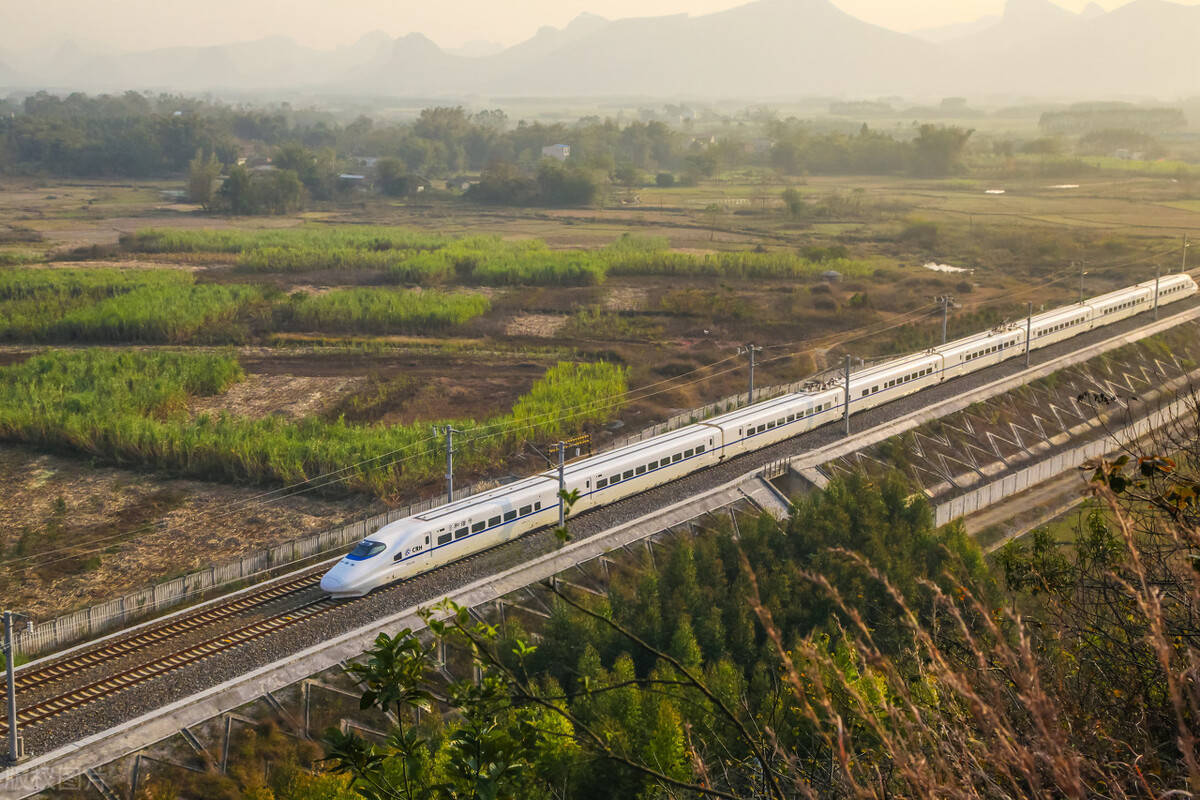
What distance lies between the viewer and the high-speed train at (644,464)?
23.0m

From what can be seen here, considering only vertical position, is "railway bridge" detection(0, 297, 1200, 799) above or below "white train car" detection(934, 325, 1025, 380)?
below

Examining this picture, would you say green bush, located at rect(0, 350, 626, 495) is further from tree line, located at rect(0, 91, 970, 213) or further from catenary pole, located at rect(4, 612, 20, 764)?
tree line, located at rect(0, 91, 970, 213)

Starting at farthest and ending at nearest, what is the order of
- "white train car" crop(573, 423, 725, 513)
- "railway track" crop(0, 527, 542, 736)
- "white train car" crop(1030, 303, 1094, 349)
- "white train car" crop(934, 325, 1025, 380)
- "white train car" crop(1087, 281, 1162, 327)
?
"white train car" crop(1087, 281, 1162, 327) → "white train car" crop(1030, 303, 1094, 349) → "white train car" crop(934, 325, 1025, 380) → "white train car" crop(573, 423, 725, 513) → "railway track" crop(0, 527, 542, 736)

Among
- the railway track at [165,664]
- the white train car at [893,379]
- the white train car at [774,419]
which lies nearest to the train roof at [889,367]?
the white train car at [893,379]

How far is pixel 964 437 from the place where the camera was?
3488 centimetres

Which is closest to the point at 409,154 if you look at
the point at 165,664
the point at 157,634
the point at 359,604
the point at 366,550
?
the point at 366,550

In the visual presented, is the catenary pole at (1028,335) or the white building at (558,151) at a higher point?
the white building at (558,151)

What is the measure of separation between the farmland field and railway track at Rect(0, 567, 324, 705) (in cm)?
426

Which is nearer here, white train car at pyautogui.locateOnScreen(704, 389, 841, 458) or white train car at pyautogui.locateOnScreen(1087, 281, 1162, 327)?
white train car at pyautogui.locateOnScreen(704, 389, 841, 458)

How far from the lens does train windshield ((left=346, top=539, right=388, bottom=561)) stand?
22859 mm

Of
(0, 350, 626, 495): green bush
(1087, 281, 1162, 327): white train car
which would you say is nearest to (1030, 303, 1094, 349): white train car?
(1087, 281, 1162, 327): white train car

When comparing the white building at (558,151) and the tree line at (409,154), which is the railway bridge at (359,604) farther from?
the white building at (558,151)

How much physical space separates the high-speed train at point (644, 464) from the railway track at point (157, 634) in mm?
1649

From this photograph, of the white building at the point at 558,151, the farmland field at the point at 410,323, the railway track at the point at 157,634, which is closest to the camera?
the railway track at the point at 157,634
